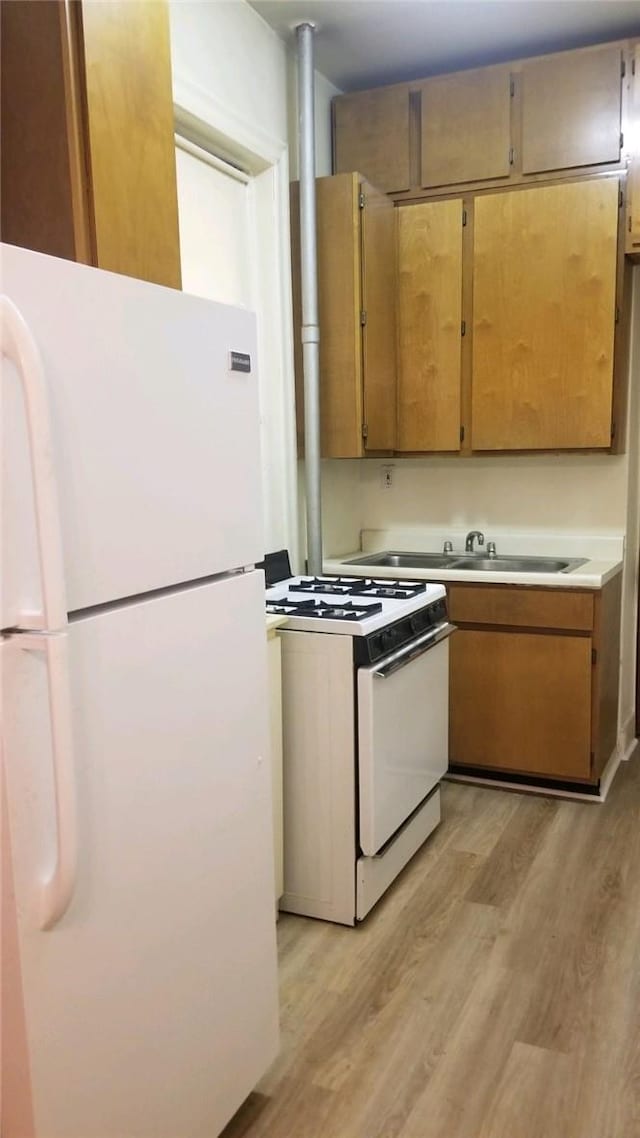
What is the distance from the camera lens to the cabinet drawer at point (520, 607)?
2.96 m

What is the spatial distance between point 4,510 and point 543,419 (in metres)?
2.60

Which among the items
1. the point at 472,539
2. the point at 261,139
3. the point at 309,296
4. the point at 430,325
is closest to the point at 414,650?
the point at 472,539

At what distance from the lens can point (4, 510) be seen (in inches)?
37.9

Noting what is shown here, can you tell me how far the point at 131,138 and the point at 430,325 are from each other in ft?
6.64

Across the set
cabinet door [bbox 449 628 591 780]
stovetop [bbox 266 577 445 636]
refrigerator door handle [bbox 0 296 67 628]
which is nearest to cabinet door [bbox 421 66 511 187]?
stovetop [bbox 266 577 445 636]

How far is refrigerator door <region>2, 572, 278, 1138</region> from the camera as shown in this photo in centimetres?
103

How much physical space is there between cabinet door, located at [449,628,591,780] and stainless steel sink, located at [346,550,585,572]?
394 mm

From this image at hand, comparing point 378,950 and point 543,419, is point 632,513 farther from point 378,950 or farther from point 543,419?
point 378,950

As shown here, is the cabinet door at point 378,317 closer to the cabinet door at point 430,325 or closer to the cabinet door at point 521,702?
the cabinet door at point 430,325

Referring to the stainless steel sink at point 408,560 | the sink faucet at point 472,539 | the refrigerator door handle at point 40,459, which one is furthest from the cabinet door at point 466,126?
the refrigerator door handle at point 40,459

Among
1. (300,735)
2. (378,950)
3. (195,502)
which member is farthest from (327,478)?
(195,502)

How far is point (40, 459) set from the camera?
0.97m

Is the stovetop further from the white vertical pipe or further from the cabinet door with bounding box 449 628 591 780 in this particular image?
the cabinet door with bounding box 449 628 591 780

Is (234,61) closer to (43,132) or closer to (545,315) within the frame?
(545,315)
